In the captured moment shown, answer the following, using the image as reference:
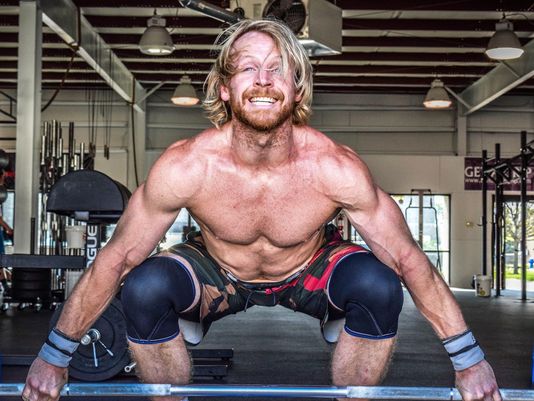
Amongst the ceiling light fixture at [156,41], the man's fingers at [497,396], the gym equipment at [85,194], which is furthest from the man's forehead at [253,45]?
the ceiling light fixture at [156,41]

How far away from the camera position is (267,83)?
1818 mm

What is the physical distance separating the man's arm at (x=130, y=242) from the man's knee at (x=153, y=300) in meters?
0.04

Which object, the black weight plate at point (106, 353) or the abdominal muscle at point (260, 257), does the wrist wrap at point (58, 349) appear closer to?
the abdominal muscle at point (260, 257)

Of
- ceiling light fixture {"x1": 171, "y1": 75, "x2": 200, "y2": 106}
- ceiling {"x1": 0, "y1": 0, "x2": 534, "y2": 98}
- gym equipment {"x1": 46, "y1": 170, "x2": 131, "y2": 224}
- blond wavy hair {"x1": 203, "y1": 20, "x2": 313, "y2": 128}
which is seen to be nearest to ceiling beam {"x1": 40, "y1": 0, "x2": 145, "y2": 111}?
ceiling {"x1": 0, "y1": 0, "x2": 534, "y2": 98}

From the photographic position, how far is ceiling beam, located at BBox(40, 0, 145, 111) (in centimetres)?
729

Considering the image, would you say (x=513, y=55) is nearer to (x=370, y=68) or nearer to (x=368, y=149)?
(x=370, y=68)

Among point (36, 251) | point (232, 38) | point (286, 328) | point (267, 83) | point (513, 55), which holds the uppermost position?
point (513, 55)

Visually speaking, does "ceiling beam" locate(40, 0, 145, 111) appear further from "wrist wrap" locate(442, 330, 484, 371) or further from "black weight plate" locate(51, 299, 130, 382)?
"wrist wrap" locate(442, 330, 484, 371)

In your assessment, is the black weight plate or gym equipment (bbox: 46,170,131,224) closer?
the black weight plate

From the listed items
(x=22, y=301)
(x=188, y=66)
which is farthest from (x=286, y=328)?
(x=188, y=66)

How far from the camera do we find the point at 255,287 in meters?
2.07

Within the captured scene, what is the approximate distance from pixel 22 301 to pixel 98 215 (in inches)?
118

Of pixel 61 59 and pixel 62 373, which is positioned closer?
pixel 62 373

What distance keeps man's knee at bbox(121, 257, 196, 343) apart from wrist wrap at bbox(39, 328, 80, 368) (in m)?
0.15
